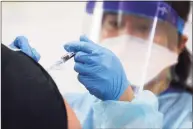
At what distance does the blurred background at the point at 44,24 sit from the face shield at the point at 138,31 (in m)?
0.13

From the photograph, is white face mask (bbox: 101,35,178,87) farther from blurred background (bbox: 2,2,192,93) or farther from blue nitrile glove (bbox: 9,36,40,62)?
blue nitrile glove (bbox: 9,36,40,62)

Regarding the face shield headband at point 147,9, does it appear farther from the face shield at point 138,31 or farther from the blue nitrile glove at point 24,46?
the blue nitrile glove at point 24,46

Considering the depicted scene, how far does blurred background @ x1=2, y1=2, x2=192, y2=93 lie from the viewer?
2.77 feet

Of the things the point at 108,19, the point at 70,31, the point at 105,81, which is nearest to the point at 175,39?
the point at 108,19

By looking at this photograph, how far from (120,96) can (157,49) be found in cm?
52

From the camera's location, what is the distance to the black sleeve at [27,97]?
2.15 feet

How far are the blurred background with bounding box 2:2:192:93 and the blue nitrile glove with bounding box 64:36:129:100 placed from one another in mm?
61

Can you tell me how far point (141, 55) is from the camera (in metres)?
1.34

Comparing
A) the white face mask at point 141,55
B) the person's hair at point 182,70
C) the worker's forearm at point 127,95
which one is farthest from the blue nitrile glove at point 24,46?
the person's hair at point 182,70

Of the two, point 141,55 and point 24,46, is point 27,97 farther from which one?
point 141,55

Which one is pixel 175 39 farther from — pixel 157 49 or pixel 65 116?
pixel 65 116

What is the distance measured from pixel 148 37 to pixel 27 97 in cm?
80

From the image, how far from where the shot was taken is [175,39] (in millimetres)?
1375

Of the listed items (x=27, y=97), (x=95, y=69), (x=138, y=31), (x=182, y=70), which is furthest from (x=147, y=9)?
(x=27, y=97)
